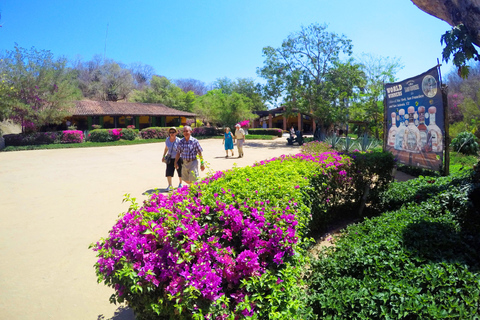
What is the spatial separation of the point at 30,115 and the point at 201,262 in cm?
2896

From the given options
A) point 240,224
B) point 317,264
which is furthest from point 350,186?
point 240,224

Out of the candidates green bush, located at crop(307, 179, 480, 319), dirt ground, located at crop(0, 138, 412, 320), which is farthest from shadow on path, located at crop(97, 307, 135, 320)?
green bush, located at crop(307, 179, 480, 319)

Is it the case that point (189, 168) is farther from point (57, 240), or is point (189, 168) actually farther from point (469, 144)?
point (469, 144)

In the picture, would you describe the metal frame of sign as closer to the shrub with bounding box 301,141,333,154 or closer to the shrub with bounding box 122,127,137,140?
the shrub with bounding box 301,141,333,154

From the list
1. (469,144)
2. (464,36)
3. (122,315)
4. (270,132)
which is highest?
(464,36)

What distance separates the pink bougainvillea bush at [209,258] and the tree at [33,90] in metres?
27.7

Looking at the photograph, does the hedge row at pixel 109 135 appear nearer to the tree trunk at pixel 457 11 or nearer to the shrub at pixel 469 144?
the shrub at pixel 469 144

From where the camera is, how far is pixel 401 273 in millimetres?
2615

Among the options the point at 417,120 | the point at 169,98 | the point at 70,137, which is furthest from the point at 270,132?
the point at 417,120

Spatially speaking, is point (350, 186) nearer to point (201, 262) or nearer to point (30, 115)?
point (201, 262)

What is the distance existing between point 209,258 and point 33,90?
2947 centimetres

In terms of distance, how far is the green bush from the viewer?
2.24 m

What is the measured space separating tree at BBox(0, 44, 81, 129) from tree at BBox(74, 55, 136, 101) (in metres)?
31.0

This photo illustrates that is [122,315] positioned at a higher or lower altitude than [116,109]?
lower
